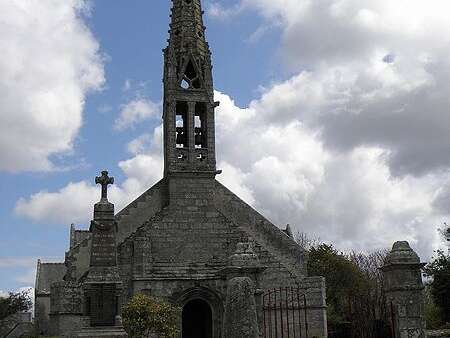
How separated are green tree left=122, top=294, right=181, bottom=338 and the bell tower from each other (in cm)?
757

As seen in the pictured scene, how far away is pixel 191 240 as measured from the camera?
24531 millimetres

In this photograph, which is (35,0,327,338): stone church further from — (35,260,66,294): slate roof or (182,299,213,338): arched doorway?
(35,260,66,294): slate roof

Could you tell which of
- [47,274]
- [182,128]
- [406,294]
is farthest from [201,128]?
[47,274]

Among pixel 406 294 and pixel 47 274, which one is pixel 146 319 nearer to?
pixel 406 294

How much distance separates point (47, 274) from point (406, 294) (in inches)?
1610

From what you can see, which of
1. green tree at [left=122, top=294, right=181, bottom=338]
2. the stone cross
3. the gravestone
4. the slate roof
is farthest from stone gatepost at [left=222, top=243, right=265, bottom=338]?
the slate roof

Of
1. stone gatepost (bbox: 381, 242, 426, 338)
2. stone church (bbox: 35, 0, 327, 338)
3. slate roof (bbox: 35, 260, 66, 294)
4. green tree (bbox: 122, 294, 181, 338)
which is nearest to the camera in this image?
stone gatepost (bbox: 381, 242, 426, 338)

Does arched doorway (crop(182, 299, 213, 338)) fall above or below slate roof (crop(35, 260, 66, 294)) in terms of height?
below

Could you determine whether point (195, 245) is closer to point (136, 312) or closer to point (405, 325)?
point (136, 312)

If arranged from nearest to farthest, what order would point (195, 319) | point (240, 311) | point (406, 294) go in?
point (240, 311) → point (406, 294) → point (195, 319)

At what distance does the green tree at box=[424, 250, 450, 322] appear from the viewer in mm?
26269

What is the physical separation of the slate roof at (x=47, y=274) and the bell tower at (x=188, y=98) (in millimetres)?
23596

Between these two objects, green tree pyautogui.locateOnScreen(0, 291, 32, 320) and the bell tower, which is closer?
the bell tower

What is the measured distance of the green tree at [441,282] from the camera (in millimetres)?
26269
